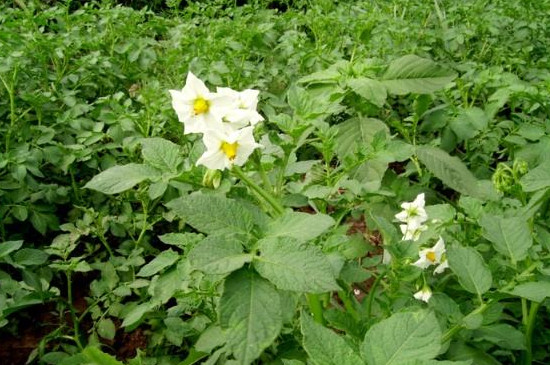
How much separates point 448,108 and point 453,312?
1035 millimetres

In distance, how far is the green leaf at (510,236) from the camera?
3.52 feet

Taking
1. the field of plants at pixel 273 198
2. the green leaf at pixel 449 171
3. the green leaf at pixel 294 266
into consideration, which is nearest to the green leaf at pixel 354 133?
the field of plants at pixel 273 198

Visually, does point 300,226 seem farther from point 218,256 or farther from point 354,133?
point 354,133

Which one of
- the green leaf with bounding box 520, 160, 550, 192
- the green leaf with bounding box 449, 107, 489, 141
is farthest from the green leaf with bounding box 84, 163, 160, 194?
the green leaf with bounding box 449, 107, 489, 141

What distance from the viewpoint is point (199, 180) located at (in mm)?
1057

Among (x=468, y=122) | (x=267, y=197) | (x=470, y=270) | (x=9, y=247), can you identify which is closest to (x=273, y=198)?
(x=267, y=197)

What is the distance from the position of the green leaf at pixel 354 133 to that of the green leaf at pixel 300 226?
0.63 metres

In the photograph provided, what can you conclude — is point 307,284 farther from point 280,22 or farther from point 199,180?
point 280,22

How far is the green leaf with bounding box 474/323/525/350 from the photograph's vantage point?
A: 3.77ft

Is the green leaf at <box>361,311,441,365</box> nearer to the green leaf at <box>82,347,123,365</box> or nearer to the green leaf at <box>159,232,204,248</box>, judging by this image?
the green leaf at <box>159,232,204,248</box>

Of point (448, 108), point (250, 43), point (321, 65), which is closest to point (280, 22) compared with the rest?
point (250, 43)

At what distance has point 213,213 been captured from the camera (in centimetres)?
87

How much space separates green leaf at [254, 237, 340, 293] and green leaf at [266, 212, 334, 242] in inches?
1.1

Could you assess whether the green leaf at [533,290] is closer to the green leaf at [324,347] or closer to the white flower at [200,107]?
the green leaf at [324,347]
